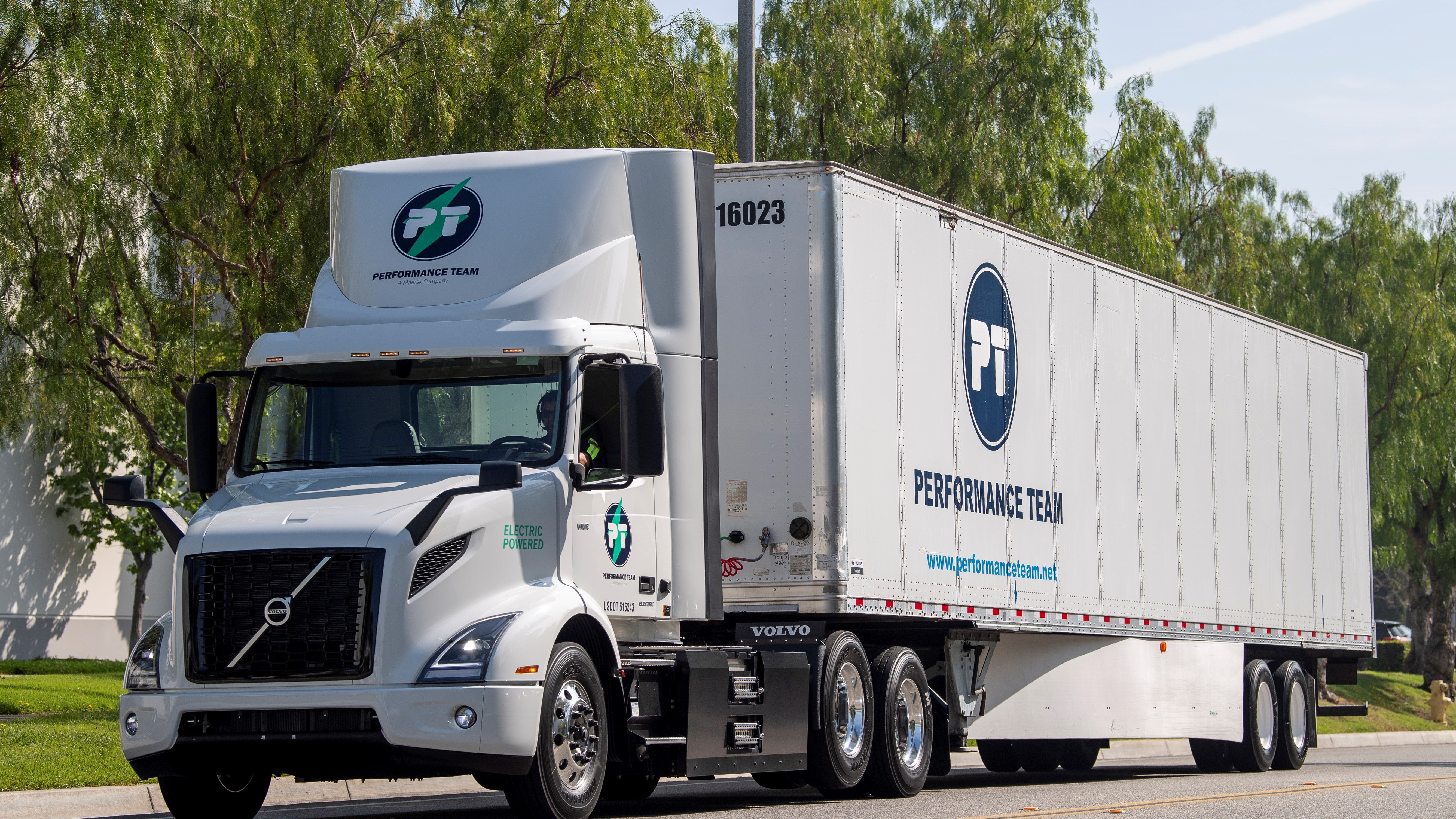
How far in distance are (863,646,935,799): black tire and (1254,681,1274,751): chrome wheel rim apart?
6.40 metres

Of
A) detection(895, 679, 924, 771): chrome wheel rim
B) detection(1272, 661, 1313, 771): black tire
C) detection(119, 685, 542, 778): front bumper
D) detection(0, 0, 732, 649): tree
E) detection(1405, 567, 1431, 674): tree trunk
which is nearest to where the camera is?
detection(119, 685, 542, 778): front bumper

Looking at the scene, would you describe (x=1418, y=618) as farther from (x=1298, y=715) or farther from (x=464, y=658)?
(x=464, y=658)

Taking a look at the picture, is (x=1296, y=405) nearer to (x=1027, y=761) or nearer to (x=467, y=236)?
(x=1027, y=761)

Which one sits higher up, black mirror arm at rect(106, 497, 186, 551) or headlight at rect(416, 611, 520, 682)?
black mirror arm at rect(106, 497, 186, 551)

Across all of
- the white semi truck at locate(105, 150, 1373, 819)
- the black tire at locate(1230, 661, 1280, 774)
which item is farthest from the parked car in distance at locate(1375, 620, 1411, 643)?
the white semi truck at locate(105, 150, 1373, 819)

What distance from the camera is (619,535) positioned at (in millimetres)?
10961

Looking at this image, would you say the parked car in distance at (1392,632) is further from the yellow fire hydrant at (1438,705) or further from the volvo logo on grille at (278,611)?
the volvo logo on grille at (278,611)

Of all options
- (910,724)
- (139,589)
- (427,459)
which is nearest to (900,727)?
(910,724)

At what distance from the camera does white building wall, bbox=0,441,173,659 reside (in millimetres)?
37562

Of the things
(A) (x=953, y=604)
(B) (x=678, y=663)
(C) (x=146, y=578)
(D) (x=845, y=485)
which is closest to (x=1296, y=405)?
(A) (x=953, y=604)

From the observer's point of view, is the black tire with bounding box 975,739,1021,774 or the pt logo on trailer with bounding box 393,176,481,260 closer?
the pt logo on trailer with bounding box 393,176,481,260

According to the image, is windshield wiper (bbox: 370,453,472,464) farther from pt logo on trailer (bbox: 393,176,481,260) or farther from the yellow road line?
the yellow road line

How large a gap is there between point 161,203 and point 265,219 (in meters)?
1.20

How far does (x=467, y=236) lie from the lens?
11141mm
